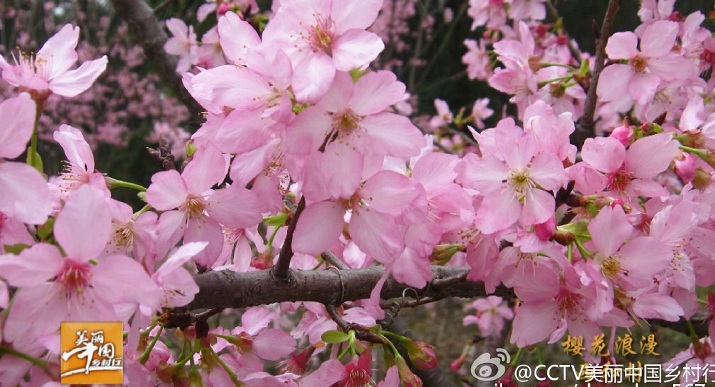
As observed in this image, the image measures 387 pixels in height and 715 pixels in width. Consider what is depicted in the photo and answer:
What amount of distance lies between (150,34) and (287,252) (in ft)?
5.15

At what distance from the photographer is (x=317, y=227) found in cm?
83

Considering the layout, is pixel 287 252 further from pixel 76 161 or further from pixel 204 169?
pixel 76 161

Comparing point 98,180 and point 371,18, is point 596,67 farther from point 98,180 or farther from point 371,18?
point 98,180

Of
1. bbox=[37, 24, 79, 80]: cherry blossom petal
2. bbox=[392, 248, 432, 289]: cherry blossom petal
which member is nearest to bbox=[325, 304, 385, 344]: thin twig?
bbox=[392, 248, 432, 289]: cherry blossom petal

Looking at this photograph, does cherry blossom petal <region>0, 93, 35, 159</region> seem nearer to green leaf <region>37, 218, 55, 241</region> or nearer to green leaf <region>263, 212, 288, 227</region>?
green leaf <region>37, 218, 55, 241</region>

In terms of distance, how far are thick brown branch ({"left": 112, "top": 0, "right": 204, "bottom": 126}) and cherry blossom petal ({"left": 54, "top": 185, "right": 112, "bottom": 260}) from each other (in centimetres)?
147

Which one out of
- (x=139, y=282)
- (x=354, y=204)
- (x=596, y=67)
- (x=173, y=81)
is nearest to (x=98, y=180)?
(x=139, y=282)

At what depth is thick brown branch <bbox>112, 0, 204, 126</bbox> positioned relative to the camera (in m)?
2.12

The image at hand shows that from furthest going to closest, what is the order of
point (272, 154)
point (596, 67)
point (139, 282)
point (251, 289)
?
point (596, 67), point (251, 289), point (272, 154), point (139, 282)

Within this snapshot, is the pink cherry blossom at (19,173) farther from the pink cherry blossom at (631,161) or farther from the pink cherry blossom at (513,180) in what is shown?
the pink cherry blossom at (631,161)

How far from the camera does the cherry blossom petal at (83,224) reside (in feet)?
2.16

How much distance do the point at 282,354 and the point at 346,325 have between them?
14 cm

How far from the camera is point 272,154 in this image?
81 cm

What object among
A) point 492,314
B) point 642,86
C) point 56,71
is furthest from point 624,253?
point 492,314
